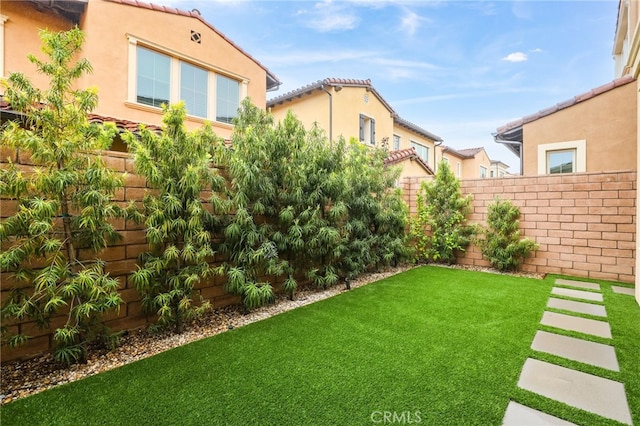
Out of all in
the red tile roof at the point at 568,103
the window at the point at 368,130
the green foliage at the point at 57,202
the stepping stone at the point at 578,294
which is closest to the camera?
the green foliage at the point at 57,202

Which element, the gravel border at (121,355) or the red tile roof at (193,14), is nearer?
the gravel border at (121,355)

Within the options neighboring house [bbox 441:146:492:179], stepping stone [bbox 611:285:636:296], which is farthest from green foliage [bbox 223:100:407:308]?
neighboring house [bbox 441:146:492:179]

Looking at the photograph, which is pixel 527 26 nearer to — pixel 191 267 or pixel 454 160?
pixel 191 267

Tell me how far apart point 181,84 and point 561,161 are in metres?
11.2

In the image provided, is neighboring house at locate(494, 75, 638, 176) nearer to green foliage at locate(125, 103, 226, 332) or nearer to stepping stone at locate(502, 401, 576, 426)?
stepping stone at locate(502, 401, 576, 426)

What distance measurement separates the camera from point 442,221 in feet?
24.6

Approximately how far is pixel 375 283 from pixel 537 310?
2.58m

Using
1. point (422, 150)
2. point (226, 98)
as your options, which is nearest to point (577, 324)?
point (226, 98)

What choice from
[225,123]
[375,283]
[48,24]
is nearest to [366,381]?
[375,283]

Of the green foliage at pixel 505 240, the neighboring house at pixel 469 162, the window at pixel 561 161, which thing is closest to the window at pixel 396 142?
the neighboring house at pixel 469 162

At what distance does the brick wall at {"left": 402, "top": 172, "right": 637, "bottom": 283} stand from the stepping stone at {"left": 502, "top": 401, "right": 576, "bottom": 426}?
560 cm

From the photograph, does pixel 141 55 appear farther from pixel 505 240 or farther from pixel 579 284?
pixel 579 284

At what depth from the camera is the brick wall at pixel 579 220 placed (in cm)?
580

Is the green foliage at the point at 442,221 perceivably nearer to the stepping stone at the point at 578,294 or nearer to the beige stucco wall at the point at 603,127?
the stepping stone at the point at 578,294
